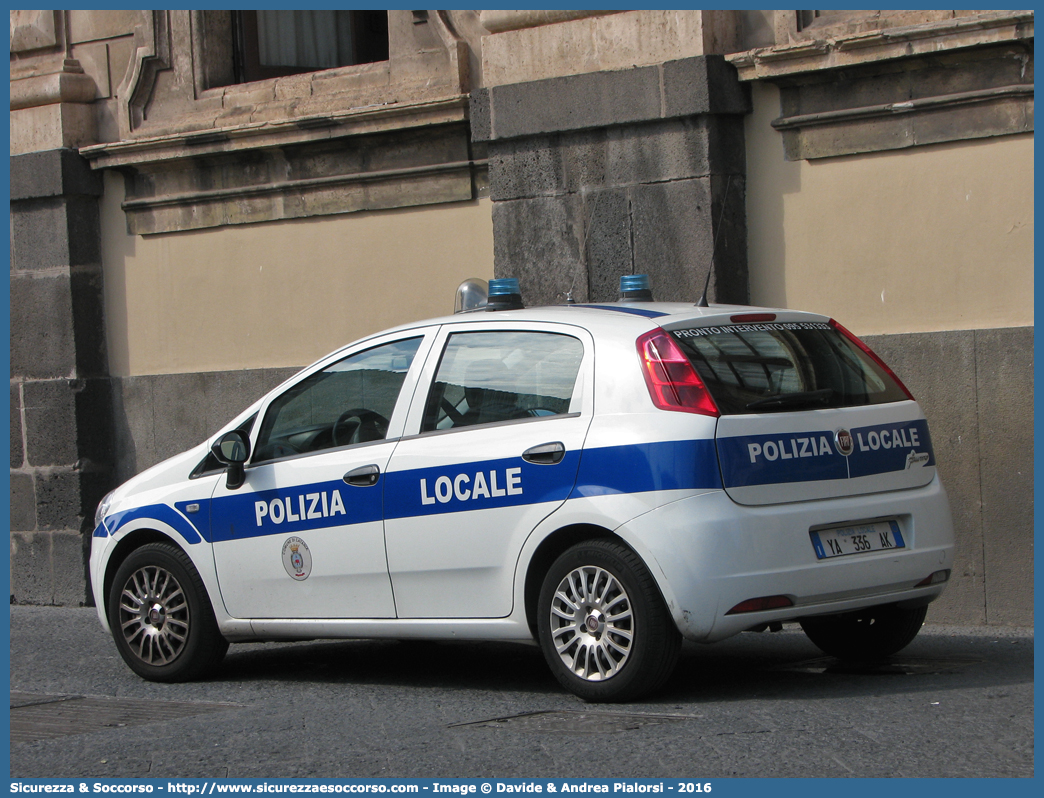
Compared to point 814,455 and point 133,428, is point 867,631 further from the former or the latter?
point 133,428

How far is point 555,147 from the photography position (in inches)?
371

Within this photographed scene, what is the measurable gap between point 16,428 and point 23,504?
0.62 m

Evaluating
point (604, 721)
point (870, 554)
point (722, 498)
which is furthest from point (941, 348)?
point (604, 721)

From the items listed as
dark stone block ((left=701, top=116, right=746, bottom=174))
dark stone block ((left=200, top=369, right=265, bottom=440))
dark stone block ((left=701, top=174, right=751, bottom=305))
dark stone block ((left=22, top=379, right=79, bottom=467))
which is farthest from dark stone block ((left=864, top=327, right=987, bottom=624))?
dark stone block ((left=22, top=379, right=79, bottom=467))

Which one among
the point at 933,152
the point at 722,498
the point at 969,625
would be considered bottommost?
the point at 969,625

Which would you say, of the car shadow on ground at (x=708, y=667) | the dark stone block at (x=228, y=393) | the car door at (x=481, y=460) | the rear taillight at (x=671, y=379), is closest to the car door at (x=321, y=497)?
the car door at (x=481, y=460)

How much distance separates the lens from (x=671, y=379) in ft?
18.3

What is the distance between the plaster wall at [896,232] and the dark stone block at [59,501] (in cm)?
559

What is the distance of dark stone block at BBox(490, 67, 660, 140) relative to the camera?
900cm

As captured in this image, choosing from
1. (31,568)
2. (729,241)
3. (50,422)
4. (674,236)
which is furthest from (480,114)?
(31,568)

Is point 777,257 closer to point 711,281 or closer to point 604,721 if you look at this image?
point 711,281

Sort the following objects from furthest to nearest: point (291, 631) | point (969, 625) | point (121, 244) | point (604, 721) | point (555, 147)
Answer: point (121, 244)
point (555, 147)
point (969, 625)
point (291, 631)
point (604, 721)

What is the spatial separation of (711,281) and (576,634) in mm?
3626

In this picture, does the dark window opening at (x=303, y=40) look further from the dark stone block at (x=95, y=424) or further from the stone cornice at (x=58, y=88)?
the dark stone block at (x=95, y=424)
